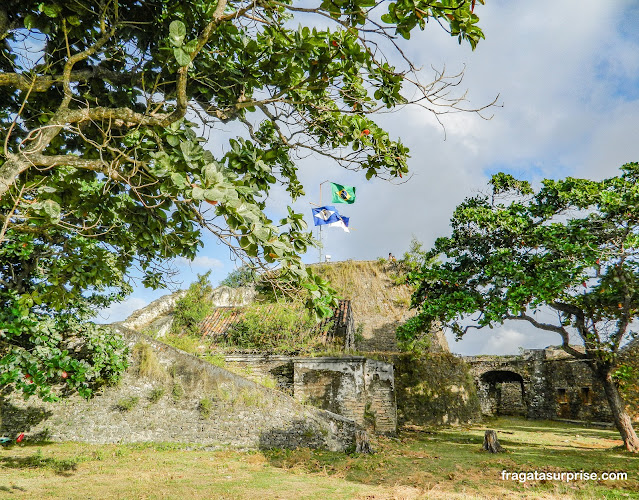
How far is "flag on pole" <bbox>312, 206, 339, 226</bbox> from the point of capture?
56.4ft

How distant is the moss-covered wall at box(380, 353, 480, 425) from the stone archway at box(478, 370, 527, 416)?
7156 millimetres

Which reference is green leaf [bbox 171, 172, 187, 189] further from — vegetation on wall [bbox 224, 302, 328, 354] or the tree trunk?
the tree trunk

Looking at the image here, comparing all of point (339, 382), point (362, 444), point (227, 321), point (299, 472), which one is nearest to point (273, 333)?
point (227, 321)

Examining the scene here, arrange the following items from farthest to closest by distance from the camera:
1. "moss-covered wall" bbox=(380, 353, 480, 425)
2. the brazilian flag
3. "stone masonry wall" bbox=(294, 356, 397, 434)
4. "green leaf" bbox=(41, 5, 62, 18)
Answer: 1. "moss-covered wall" bbox=(380, 353, 480, 425)
2. the brazilian flag
3. "stone masonry wall" bbox=(294, 356, 397, 434)
4. "green leaf" bbox=(41, 5, 62, 18)

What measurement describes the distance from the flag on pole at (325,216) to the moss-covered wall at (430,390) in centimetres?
668

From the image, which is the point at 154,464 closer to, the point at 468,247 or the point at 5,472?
the point at 5,472

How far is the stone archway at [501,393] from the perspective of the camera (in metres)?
25.8

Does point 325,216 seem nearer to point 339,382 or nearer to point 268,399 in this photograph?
point 339,382

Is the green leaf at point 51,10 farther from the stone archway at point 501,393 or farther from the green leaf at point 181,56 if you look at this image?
the stone archway at point 501,393

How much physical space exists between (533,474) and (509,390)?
22604 mm

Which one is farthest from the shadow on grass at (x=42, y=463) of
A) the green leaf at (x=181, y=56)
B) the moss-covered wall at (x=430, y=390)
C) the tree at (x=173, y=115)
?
the moss-covered wall at (x=430, y=390)

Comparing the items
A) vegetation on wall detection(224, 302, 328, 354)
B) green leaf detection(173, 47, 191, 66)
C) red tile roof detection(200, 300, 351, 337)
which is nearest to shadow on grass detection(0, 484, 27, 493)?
green leaf detection(173, 47, 191, 66)

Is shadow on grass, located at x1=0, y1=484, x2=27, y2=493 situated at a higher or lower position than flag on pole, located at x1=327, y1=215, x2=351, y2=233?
lower

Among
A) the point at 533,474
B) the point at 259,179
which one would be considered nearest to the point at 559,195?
the point at 533,474
